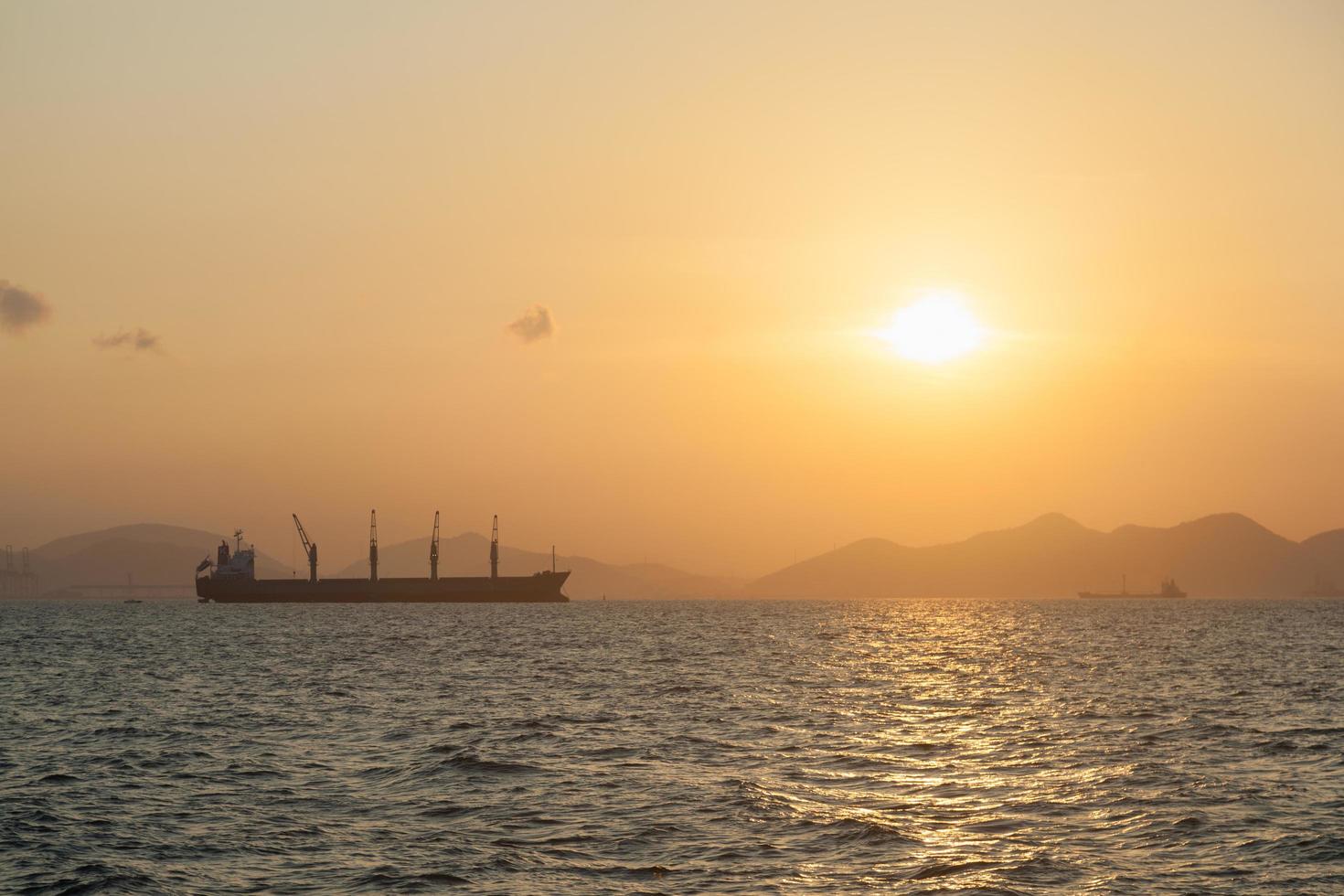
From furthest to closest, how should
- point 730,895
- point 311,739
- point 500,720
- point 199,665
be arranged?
point 199,665, point 500,720, point 311,739, point 730,895

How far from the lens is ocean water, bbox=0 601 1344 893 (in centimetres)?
2414

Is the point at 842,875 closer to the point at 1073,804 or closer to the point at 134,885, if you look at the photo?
the point at 1073,804

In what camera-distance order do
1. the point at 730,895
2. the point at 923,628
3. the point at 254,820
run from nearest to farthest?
the point at 730,895 < the point at 254,820 < the point at 923,628

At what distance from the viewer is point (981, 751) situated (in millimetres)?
39031

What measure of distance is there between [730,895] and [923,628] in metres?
147

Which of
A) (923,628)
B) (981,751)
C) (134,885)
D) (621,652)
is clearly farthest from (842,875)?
(923,628)

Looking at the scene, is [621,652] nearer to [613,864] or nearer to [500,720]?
[500,720]

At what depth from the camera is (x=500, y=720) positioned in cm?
4775

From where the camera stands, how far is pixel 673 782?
110 feet

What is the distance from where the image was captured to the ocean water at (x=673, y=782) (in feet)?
79.2

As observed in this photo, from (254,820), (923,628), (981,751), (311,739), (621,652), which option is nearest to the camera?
(254,820)

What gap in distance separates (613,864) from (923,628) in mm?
145627

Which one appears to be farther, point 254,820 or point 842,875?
point 254,820

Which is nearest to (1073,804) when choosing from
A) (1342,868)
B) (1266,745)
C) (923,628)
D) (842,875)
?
(1342,868)
